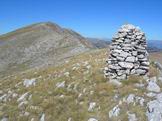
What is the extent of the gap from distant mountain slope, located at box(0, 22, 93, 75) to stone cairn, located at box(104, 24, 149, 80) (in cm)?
3902

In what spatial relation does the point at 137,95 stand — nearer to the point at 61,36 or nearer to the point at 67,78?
the point at 67,78

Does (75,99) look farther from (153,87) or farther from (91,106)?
(153,87)

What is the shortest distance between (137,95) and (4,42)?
7586cm

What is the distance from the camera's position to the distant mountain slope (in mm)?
67875

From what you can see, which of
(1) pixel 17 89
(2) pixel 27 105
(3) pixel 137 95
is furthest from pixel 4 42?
(3) pixel 137 95

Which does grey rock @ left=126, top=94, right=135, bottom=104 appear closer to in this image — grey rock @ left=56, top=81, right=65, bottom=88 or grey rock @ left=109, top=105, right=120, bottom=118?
grey rock @ left=109, top=105, right=120, bottom=118

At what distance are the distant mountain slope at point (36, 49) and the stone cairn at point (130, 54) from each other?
128 feet

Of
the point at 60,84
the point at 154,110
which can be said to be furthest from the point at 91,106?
the point at 60,84

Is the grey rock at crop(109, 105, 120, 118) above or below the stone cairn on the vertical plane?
below

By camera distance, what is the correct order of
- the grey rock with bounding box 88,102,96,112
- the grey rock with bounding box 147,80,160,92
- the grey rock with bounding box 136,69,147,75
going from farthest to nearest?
the grey rock with bounding box 136,69,147,75
the grey rock with bounding box 147,80,160,92
the grey rock with bounding box 88,102,96,112

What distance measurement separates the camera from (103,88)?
23203 millimetres

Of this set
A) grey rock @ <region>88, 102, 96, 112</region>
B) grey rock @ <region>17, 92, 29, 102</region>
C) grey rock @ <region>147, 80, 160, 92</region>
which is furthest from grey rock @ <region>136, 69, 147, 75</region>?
grey rock @ <region>17, 92, 29, 102</region>

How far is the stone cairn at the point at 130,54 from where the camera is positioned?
935 inches

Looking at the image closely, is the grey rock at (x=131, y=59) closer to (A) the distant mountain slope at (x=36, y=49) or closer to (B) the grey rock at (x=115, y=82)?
(B) the grey rock at (x=115, y=82)
